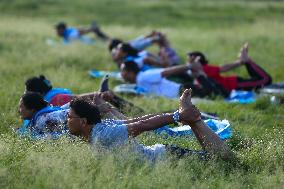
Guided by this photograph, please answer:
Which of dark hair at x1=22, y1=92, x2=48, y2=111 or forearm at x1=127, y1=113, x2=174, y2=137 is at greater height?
forearm at x1=127, y1=113, x2=174, y2=137

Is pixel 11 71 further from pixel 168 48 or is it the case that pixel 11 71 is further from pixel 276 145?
pixel 276 145

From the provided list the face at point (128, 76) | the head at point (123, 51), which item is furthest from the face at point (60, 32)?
the face at point (128, 76)

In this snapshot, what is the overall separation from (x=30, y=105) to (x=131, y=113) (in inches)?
70.6

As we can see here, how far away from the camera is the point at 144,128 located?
19.6 ft

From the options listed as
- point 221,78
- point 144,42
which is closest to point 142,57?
point 144,42

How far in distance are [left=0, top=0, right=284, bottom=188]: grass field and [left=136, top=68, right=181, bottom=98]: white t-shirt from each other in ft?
2.05

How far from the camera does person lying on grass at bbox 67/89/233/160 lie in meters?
5.91

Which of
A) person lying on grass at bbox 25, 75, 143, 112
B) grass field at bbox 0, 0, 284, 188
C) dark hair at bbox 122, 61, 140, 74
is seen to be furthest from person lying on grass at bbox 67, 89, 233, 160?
dark hair at bbox 122, 61, 140, 74

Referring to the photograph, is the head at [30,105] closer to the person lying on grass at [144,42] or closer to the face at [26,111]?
the face at [26,111]

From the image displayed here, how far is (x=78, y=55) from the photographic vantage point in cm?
1448

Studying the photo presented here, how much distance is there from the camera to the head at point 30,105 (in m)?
7.09

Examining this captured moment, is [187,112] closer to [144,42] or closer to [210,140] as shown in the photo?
[210,140]

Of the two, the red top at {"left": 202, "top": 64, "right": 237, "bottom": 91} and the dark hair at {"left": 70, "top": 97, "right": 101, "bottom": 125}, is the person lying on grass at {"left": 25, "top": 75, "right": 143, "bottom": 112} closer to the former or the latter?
the dark hair at {"left": 70, "top": 97, "right": 101, "bottom": 125}

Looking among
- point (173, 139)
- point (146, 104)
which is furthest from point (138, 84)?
point (173, 139)
